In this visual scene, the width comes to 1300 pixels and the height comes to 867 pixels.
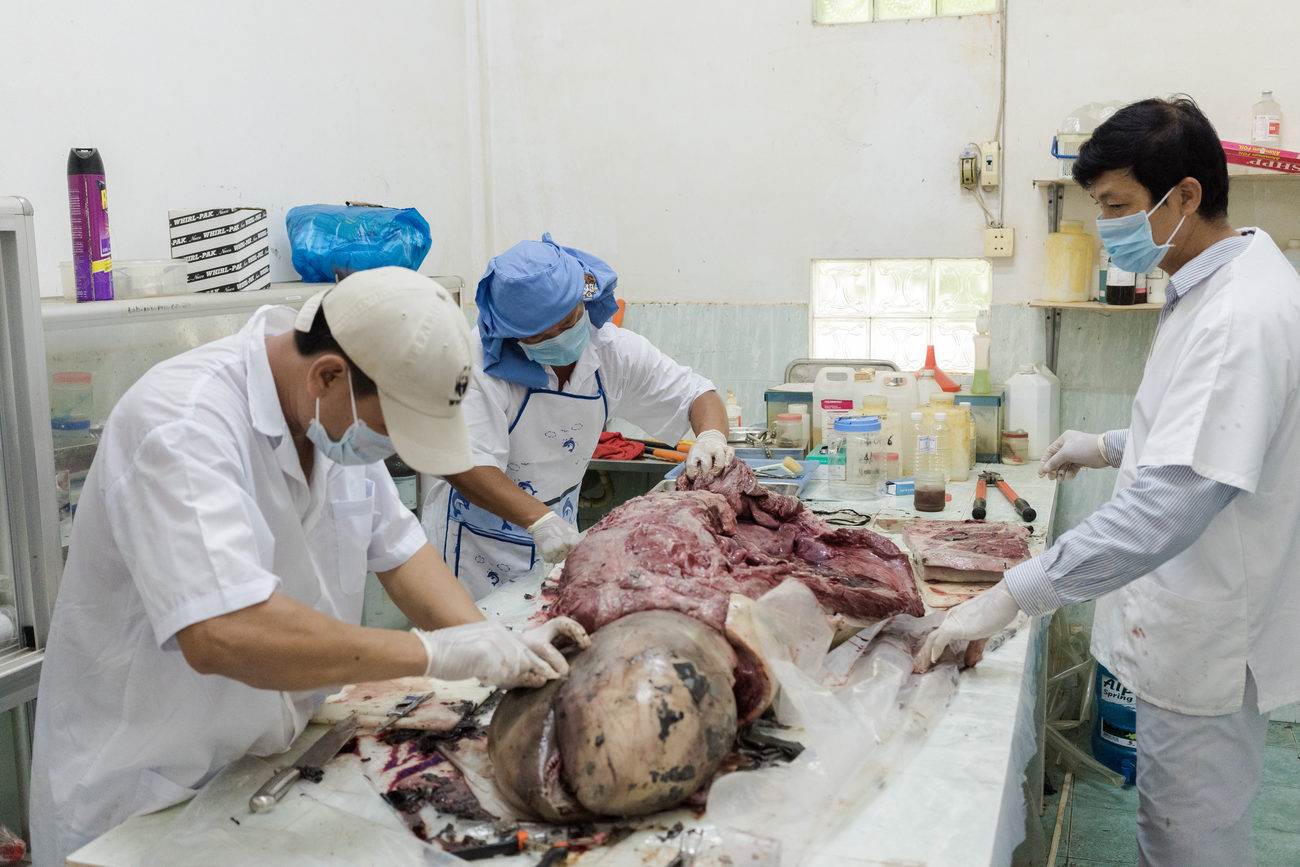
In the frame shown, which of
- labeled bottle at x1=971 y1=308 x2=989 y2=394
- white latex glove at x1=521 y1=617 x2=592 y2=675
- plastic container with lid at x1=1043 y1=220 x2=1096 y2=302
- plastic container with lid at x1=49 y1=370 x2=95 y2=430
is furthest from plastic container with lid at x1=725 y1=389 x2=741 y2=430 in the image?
white latex glove at x1=521 y1=617 x2=592 y2=675

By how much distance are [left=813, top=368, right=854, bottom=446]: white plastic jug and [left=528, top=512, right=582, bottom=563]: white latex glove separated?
5.39 ft

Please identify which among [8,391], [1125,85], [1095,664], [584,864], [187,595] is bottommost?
[1095,664]

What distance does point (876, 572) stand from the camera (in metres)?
2.66

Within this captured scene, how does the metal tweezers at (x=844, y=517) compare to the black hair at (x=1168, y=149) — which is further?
the metal tweezers at (x=844, y=517)

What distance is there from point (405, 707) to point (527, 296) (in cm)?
130

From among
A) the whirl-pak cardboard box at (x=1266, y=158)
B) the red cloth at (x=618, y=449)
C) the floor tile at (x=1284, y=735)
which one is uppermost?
the whirl-pak cardboard box at (x=1266, y=158)

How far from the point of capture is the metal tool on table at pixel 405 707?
213 centimetres

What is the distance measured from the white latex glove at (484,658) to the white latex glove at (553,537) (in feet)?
3.73

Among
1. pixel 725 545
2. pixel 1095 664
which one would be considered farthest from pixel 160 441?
pixel 1095 664

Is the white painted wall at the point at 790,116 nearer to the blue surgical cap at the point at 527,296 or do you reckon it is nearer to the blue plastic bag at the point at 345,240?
the blue plastic bag at the point at 345,240

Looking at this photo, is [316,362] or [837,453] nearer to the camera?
[316,362]

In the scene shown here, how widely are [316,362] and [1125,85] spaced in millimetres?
4088

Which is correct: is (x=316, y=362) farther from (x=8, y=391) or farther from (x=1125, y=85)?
(x=1125, y=85)

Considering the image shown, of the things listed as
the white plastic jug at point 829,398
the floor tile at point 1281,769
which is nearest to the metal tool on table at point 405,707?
the white plastic jug at point 829,398
